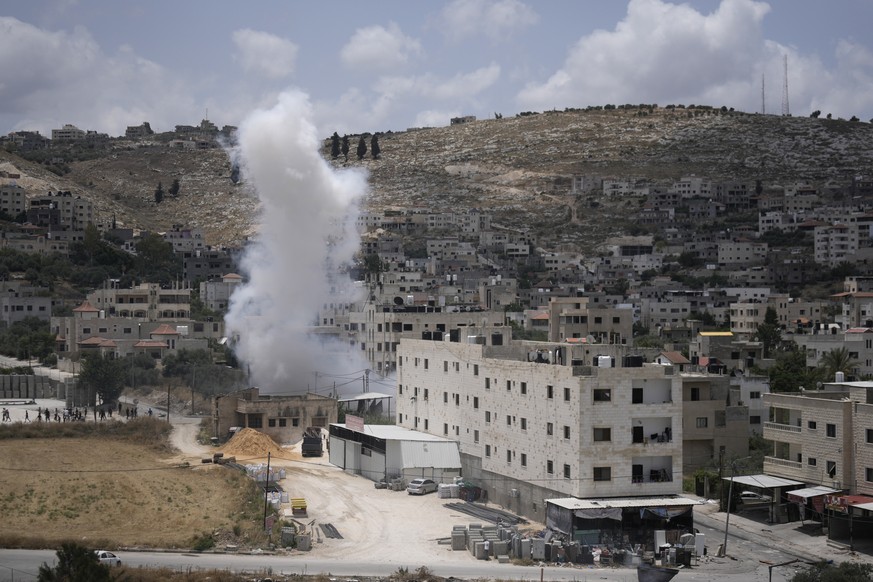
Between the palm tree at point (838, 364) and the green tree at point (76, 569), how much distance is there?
155 ft

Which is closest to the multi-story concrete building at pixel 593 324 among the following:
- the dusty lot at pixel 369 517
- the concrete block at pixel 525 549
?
the dusty lot at pixel 369 517

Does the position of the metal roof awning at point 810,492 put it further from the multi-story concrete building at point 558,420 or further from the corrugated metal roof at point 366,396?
the corrugated metal roof at point 366,396

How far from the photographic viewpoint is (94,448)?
211 feet

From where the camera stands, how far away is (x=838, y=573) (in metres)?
37.0

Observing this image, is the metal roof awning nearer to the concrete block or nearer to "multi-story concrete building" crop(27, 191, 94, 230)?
the concrete block

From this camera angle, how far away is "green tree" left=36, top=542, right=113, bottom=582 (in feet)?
113

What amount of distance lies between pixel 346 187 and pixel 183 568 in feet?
161

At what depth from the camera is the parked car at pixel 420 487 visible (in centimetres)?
5381

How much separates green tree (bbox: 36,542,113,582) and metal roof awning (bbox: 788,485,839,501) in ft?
77.0

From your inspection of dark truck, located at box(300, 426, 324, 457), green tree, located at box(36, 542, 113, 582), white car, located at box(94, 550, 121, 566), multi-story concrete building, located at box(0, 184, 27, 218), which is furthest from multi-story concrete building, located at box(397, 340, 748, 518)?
multi-story concrete building, located at box(0, 184, 27, 218)

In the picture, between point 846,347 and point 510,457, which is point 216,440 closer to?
point 510,457

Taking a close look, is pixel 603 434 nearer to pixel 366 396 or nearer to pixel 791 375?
pixel 791 375

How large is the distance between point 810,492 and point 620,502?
280 inches

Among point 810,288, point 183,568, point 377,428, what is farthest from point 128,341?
point 810,288
